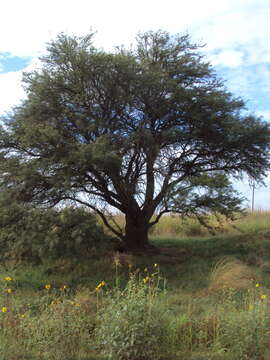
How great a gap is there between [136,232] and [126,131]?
329 cm

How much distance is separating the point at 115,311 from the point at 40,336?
3.05ft

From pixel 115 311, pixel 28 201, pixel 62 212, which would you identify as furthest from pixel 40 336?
pixel 28 201

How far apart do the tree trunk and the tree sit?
0.03 m

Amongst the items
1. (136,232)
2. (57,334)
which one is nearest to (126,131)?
(136,232)

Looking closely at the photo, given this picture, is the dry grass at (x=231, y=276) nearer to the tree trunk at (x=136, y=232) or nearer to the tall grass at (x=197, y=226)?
the tree trunk at (x=136, y=232)

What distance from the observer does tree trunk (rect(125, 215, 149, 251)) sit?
41.3 feet

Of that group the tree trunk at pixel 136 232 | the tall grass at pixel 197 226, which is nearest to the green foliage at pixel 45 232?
the tree trunk at pixel 136 232

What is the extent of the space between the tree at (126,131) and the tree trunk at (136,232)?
1.2 inches

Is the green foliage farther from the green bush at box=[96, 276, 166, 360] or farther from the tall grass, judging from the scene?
the tall grass

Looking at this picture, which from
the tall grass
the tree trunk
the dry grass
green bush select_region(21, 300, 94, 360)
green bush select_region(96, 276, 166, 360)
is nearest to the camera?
green bush select_region(96, 276, 166, 360)

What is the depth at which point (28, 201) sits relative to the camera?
10.7 meters

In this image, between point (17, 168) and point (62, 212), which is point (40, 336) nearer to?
point (62, 212)

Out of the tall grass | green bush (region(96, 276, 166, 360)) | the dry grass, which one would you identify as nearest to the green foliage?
the dry grass

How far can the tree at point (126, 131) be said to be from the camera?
10.4 meters
